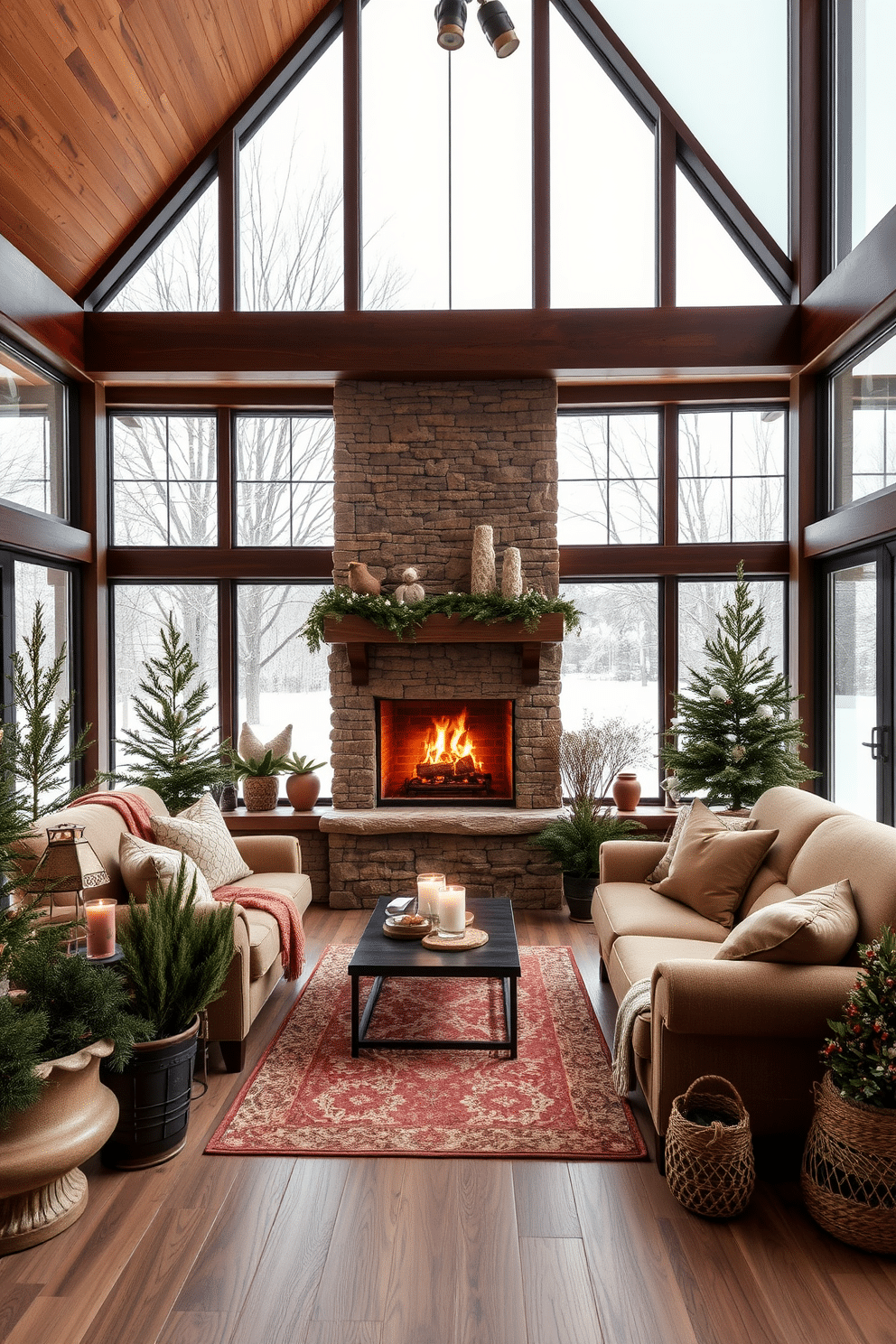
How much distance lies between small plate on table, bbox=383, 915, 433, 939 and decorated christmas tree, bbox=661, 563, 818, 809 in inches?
84.9

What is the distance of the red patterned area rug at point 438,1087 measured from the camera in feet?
8.64

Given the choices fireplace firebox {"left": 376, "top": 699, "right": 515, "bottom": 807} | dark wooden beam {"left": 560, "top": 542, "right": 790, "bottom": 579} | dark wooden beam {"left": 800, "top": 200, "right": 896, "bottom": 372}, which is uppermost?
dark wooden beam {"left": 800, "top": 200, "right": 896, "bottom": 372}

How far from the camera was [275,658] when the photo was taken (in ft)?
19.7

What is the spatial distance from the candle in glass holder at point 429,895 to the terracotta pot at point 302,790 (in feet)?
7.23

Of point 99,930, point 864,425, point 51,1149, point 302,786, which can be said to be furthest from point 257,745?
point 864,425

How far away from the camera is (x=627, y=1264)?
2070 mm

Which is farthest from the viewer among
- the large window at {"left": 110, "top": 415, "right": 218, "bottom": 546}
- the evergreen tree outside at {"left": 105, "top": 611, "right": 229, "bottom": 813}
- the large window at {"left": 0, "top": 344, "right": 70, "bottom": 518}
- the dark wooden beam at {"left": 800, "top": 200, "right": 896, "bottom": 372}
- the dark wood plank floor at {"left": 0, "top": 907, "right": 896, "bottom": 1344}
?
the large window at {"left": 110, "top": 415, "right": 218, "bottom": 546}

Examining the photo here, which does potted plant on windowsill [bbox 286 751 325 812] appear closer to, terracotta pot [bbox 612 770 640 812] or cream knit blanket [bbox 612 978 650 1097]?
terracotta pot [bbox 612 770 640 812]

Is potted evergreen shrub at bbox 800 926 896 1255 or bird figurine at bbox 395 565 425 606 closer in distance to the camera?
potted evergreen shrub at bbox 800 926 896 1255

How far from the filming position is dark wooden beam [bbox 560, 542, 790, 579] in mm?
5754

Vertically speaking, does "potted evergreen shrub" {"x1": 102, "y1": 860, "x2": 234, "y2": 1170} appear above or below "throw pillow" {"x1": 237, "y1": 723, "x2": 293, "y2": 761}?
below

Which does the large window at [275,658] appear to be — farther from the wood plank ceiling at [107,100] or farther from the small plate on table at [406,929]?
the small plate on table at [406,929]

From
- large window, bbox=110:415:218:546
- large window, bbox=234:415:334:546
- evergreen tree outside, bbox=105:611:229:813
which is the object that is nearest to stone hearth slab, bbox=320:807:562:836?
evergreen tree outside, bbox=105:611:229:813

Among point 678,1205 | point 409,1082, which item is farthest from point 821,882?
point 409,1082
